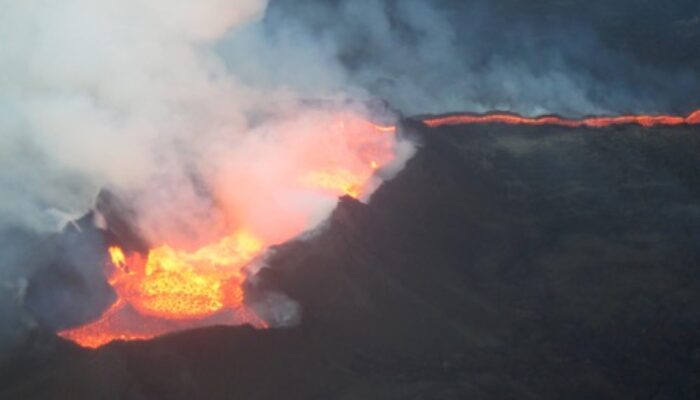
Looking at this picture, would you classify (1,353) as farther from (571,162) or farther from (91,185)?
(571,162)

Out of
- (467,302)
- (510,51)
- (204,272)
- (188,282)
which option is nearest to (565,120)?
(510,51)

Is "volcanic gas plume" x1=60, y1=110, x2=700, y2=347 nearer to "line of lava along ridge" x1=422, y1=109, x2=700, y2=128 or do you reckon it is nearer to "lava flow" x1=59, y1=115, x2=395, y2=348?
"lava flow" x1=59, y1=115, x2=395, y2=348

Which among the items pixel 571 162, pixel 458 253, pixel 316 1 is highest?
pixel 316 1

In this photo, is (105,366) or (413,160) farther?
(413,160)

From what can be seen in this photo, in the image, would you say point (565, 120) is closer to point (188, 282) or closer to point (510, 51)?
point (510, 51)

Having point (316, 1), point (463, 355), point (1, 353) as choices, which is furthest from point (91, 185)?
point (316, 1)
